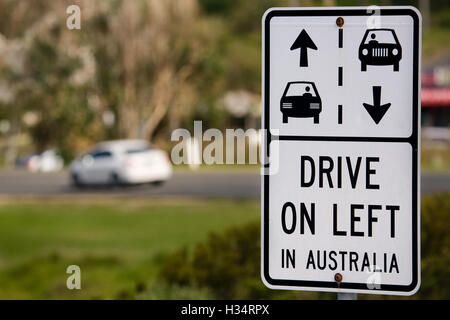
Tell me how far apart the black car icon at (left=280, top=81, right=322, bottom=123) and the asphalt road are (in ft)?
58.1

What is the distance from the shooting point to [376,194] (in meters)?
2.41

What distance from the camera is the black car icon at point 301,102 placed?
2453mm

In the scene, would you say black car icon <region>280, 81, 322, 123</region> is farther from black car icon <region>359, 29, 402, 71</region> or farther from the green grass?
the green grass

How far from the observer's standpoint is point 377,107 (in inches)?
95.1

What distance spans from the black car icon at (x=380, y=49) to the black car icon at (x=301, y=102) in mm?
178

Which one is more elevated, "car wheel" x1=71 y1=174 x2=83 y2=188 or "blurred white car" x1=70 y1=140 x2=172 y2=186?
→ "blurred white car" x1=70 y1=140 x2=172 y2=186

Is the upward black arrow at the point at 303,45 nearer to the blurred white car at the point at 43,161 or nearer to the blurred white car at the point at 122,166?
the blurred white car at the point at 122,166

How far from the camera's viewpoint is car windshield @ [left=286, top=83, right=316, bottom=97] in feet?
8.08

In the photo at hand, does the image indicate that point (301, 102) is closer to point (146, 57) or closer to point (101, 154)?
point (101, 154)

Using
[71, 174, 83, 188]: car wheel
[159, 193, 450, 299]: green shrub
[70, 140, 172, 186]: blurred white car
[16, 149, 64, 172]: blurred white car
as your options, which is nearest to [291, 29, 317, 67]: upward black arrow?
[159, 193, 450, 299]: green shrub

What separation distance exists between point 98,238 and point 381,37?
1216cm
